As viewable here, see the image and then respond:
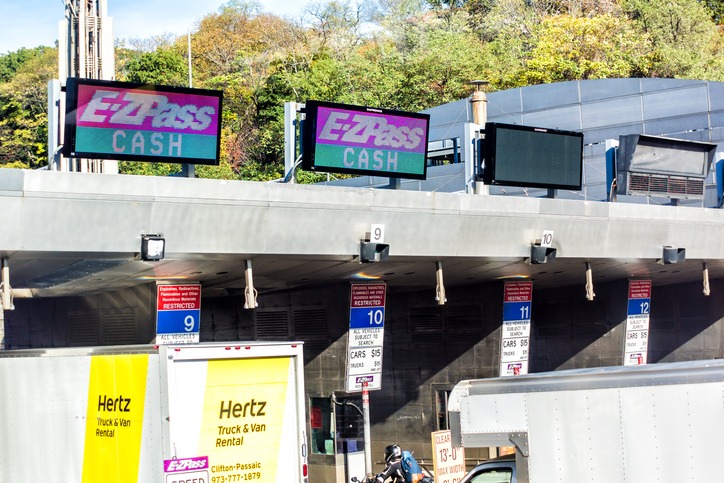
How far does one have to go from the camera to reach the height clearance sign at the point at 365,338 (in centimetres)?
1998

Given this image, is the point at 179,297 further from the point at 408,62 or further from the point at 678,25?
the point at 678,25

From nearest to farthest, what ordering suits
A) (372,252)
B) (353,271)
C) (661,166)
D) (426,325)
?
(372,252)
(353,271)
(661,166)
(426,325)

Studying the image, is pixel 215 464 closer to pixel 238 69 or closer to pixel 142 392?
pixel 142 392

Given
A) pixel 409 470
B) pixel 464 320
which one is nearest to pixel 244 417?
pixel 409 470

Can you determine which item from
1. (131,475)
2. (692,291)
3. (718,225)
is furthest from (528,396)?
(692,291)

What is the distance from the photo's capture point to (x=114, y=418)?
12617 millimetres

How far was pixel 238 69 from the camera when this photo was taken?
8712 centimetres

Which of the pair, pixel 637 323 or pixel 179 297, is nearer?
pixel 179 297

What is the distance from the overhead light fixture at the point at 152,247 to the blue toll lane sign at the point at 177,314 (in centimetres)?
304

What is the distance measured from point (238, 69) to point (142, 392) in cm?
7712

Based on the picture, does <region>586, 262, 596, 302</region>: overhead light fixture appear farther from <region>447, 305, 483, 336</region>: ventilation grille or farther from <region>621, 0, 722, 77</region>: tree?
<region>621, 0, 722, 77</region>: tree

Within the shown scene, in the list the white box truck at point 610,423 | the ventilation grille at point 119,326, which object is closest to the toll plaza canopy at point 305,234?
the ventilation grille at point 119,326

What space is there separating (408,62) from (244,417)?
57.5m

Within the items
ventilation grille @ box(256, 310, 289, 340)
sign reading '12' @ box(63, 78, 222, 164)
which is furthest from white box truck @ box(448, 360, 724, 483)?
ventilation grille @ box(256, 310, 289, 340)
